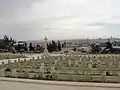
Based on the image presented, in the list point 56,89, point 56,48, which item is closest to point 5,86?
point 56,89

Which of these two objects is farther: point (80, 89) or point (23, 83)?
point (23, 83)

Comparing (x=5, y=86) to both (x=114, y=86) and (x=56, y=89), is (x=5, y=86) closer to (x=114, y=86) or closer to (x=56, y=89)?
(x=56, y=89)

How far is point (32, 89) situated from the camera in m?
9.50

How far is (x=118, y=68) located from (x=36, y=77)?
4746 millimetres

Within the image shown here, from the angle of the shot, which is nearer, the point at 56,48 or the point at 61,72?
the point at 61,72

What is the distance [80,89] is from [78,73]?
422 cm

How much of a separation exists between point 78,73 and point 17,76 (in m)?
3.04

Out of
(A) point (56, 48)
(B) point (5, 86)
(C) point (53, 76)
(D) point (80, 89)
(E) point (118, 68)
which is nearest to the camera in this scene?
(D) point (80, 89)

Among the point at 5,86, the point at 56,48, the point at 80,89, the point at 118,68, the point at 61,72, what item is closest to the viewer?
the point at 80,89

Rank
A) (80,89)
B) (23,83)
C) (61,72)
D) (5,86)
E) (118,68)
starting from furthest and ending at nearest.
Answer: (118,68)
(61,72)
(23,83)
(5,86)
(80,89)

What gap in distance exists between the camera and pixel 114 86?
385 inches

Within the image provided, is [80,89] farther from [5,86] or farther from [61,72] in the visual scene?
[61,72]

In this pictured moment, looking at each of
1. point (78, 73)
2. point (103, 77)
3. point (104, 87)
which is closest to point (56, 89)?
point (104, 87)

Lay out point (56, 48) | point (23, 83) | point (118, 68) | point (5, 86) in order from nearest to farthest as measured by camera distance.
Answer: point (5, 86), point (23, 83), point (118, 68), point (56, 48)
